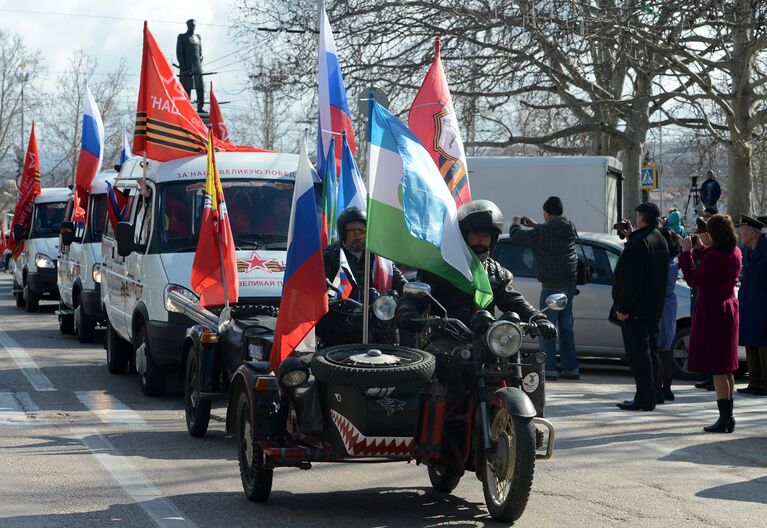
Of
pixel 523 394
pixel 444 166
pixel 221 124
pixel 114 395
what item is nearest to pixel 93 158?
pixel 221 124

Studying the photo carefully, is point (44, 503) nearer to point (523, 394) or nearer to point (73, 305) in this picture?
point (523, 394)

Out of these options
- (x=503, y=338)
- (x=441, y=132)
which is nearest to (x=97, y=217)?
(x=441, y=132)

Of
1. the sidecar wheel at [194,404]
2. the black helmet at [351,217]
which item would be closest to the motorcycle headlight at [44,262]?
the sidecar wheel at [194,404]

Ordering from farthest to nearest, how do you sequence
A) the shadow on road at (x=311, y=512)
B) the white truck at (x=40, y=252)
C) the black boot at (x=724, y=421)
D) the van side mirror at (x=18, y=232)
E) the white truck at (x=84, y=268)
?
1. the white truck at (x=40, y=252)
2. the van side mirror at (x=18, y=232)
3. the white truck at (x=84, y=268)
4. the black boot at (x=724, y=421)
5. the shadow on road at (x=311, y=512)

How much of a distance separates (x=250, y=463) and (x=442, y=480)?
1.20m

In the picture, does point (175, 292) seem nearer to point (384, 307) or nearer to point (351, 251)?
point (351, 251)

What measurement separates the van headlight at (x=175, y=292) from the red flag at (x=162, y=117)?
1.71 metres

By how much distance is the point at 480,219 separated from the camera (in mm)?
7566

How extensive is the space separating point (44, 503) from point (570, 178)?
14865mm

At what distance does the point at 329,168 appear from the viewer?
37.6 feet

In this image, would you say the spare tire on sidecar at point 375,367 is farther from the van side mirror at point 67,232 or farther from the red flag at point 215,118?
the van side mirror at point 67,232

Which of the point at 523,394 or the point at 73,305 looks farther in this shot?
the point at 73,305

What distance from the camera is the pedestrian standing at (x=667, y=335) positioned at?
1265 cm

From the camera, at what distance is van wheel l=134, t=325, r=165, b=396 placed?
12078mm
